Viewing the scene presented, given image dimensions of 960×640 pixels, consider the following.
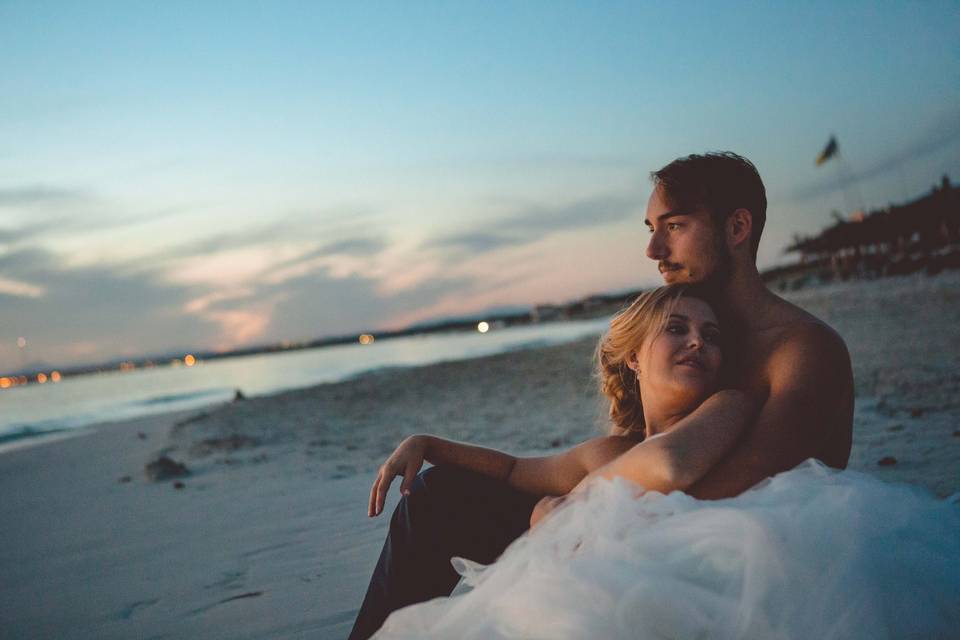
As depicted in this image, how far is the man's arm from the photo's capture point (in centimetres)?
212

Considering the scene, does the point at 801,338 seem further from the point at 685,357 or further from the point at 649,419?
the point at 649,419

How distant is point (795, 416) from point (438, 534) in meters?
1.42

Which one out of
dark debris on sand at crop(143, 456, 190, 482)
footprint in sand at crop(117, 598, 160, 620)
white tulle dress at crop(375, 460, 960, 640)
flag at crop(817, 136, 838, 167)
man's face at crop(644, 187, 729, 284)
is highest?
flag at crop(817, 136, 838, 167)

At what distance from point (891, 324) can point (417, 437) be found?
14350 mm

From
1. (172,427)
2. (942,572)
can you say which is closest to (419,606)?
→ (942,572)

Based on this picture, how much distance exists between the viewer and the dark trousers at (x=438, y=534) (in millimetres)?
2502

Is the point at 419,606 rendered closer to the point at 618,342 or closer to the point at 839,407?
the point at 618,342

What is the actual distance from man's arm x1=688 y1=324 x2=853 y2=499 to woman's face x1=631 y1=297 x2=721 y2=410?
22 centimetres

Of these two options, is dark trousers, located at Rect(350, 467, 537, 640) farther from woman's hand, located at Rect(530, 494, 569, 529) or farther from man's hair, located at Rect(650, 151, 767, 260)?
man's hair, located at Rect(650, 151, 767, 260)

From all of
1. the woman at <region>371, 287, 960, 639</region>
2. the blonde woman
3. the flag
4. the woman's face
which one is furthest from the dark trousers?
the flag

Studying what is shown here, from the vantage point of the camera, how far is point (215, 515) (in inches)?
215

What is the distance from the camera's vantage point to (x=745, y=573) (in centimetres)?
163

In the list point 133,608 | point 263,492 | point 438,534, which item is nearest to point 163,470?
point 263,492

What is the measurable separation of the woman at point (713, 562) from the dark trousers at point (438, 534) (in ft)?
0.97
